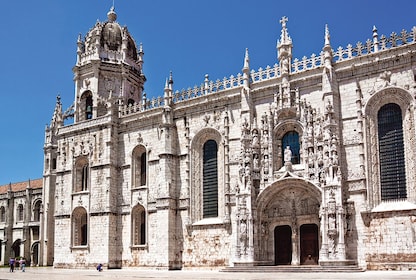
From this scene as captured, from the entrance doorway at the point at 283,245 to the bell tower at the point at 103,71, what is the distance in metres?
17.8

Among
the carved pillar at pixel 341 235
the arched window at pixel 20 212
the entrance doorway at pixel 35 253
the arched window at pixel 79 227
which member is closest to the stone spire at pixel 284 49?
the carved pillar at pixel 341 235

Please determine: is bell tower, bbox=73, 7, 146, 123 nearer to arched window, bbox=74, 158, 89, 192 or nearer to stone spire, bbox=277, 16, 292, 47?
arched window, bbox=74, 158, 89, 192

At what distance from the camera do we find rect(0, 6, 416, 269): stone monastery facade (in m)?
29.7

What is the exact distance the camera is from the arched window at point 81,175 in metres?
43.0

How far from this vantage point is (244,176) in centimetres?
3319

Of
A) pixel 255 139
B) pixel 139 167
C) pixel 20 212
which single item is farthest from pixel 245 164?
pixel 20 212

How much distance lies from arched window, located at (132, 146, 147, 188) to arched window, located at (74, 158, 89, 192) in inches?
190

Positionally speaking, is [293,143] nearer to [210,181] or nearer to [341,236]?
[210,181]

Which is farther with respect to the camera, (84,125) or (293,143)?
(84,125)

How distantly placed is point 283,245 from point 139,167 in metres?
13.4

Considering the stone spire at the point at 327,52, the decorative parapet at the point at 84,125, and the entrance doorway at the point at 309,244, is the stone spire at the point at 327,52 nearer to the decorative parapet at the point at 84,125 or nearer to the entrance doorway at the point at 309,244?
the entrance doorway at the point at 309,244

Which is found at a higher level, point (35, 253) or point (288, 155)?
point (288, 155)

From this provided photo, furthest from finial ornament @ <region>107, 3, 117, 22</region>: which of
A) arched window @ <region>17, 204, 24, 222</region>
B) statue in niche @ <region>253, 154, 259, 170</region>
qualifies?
arched window @ <region>17, 204, 24, 222</region>

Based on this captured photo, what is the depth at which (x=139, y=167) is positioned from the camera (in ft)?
134
